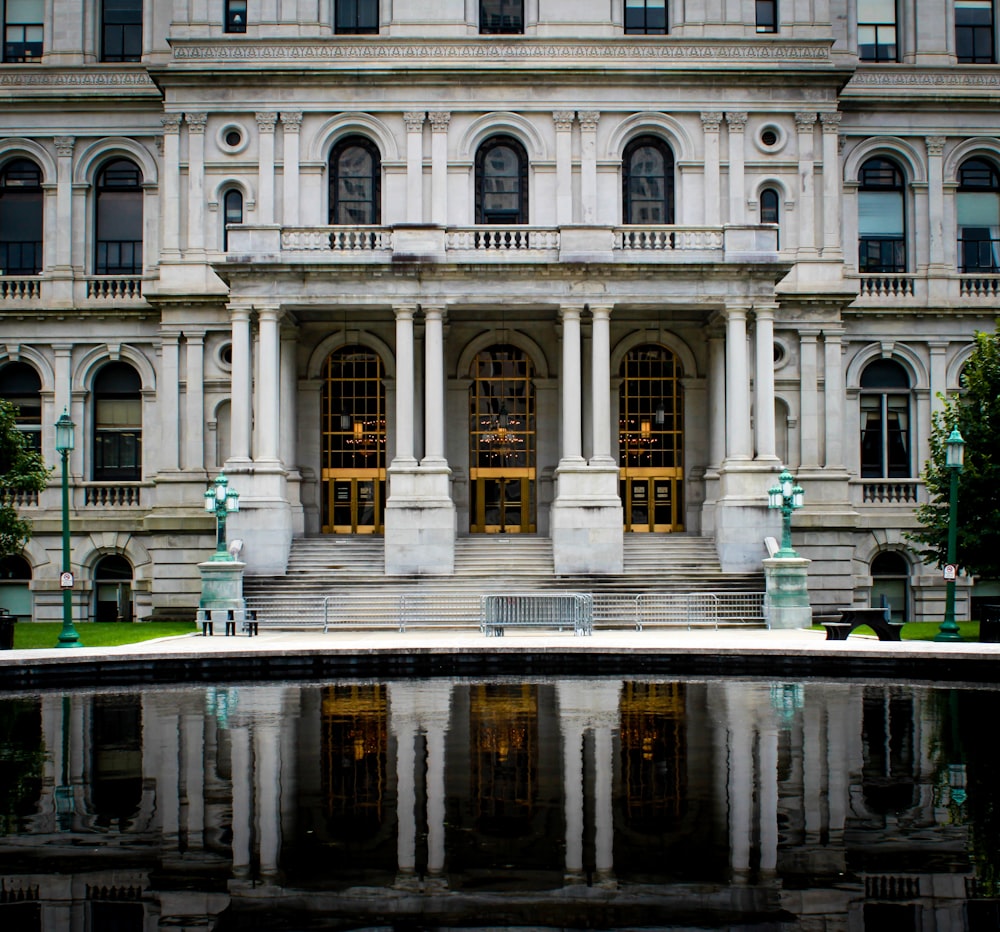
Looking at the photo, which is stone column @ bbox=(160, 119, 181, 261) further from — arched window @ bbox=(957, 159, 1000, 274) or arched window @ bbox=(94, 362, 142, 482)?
arched window @ bbox=(957, 159, 1000, 274)

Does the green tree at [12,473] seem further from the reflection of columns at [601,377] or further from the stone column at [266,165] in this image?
the reflection of columns at [601,377]

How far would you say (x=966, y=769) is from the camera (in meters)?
14.0

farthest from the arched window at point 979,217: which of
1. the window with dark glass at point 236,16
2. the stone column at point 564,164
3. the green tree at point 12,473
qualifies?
the green tree at point 12,473

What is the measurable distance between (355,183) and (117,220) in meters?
8.30

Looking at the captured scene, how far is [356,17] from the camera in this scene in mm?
39781

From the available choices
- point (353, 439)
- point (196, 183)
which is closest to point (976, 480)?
point (353, 439)

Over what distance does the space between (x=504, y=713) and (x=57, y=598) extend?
82.7 feet

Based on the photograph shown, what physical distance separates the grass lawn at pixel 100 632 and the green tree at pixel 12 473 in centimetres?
259

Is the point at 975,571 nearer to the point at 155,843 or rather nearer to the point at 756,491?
the point at 756,491

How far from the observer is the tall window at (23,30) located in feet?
134

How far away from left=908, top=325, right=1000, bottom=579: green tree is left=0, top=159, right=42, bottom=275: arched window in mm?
29324

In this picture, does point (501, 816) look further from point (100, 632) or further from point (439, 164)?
point (439, 164)

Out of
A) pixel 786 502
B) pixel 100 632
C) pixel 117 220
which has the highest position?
pixel 117 220

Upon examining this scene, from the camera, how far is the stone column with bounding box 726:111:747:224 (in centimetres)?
3881
